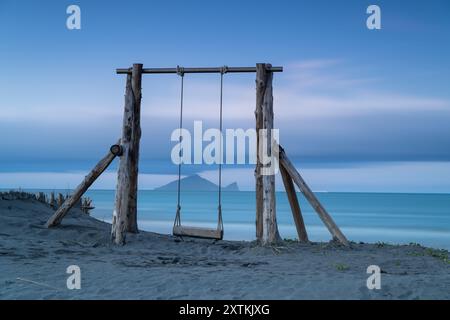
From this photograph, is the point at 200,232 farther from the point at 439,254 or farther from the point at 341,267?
the point at 439,254

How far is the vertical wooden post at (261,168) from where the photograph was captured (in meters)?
9.95

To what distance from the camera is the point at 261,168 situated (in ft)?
33.1

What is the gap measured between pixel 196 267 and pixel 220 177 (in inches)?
91.1

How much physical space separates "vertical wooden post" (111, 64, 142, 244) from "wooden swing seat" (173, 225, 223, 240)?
114 cm

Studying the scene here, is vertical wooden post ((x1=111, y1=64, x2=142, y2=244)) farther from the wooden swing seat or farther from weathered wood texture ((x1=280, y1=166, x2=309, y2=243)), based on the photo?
weathered wood texture ((x1=280, y1=166, x2=309, y2=243))

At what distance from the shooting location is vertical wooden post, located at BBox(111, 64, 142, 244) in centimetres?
1046

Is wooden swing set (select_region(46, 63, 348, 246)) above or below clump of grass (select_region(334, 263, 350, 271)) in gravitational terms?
above

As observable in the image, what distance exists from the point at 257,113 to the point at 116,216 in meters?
3.21

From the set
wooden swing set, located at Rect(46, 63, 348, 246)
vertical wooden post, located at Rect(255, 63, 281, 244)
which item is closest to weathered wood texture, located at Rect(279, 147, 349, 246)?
wooden swing set, located at Rect(46, 63, 348, 246)
